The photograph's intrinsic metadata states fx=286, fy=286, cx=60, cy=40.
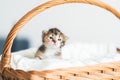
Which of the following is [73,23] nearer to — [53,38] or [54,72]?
[53,38]

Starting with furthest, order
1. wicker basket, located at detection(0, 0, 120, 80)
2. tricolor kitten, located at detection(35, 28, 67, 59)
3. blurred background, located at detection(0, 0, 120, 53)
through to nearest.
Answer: blurred background, located at detection(0, 0, 120, 53), tricolor kitten, located at detection(35, 28, 67, 59), wicker basket, located at detection(0, 0, 120, 80)

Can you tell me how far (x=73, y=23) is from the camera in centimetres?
136

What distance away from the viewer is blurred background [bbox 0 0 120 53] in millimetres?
1325

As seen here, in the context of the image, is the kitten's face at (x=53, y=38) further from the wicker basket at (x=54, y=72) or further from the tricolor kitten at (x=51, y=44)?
the wicker basket at (x=54, y=72)

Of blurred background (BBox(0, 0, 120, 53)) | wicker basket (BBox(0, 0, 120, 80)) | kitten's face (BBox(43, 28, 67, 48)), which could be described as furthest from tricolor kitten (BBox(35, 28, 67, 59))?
blurred background (BBox(0, 0, 120, 53))

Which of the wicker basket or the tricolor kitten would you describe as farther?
the tricolor kitten

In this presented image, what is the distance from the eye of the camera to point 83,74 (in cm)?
67

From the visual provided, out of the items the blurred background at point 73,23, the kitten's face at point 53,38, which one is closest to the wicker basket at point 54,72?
the kitten's face at point 53,38

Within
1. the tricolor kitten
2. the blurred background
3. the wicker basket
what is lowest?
the wicker basket

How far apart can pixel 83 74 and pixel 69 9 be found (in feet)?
2.33

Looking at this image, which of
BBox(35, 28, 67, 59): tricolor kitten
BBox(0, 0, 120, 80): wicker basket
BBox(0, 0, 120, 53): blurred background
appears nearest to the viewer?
BBox(0, 0, 120, 80): wicker basket

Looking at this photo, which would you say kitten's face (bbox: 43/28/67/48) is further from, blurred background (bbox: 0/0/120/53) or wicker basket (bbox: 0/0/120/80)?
blurred background (bbox: 0/0/120/53)

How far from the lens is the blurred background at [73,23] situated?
52.2 inches

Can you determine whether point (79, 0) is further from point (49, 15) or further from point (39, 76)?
point (49, 15)
